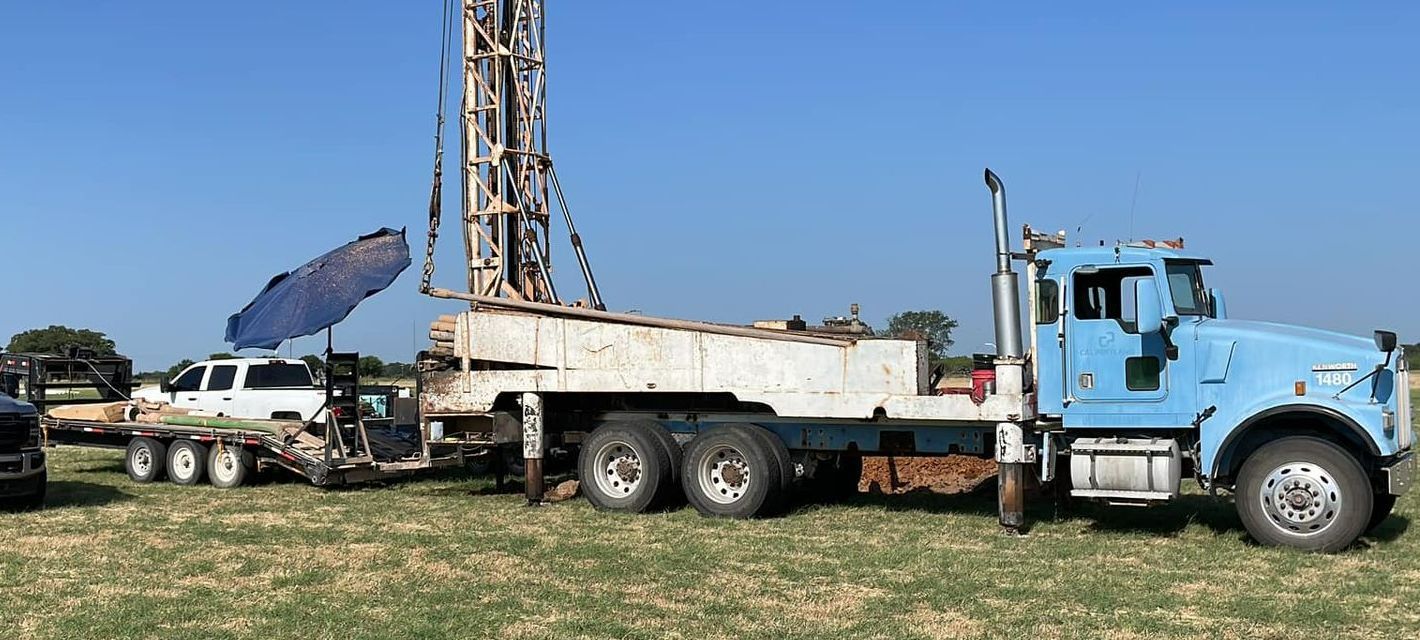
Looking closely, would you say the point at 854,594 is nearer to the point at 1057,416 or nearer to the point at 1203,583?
the point at 1203,583

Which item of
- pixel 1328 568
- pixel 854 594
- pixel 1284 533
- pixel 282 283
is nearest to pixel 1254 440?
pixel 1284 533

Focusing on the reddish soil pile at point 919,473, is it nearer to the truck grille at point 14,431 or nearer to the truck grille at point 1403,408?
the truck grille at point 1403,408

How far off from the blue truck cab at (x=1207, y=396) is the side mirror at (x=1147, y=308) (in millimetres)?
12

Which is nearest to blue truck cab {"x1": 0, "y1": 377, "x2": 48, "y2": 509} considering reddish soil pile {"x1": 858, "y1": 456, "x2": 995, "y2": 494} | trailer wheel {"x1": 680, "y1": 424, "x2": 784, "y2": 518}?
trailer wheel {"x1": 680, "y1": 424, "x2": 784, "y2": 518}

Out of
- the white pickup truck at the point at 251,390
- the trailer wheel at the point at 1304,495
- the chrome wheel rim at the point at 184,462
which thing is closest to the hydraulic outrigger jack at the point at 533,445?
the chrome wheel rim at the point at 184,462

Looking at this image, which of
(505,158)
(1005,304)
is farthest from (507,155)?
(1005,304)

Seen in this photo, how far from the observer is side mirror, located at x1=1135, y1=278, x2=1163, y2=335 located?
36.0 feet

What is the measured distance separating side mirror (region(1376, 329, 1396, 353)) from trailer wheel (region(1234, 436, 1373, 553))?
886mm

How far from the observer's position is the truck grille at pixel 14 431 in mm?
13281

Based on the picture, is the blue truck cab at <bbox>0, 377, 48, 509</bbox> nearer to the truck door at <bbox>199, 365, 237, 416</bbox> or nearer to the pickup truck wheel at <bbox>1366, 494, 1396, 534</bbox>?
the truck door at <bbox>199, 365, 237, 416</bbox>

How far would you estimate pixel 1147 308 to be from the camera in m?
11.0

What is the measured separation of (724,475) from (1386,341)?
609cm

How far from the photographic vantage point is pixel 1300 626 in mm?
7953

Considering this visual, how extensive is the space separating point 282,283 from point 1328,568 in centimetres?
1250
